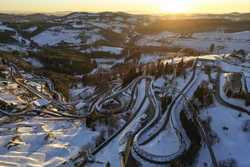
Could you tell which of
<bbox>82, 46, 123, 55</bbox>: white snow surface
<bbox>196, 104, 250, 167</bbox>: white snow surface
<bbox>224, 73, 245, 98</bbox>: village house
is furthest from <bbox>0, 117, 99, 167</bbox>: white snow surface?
<bbox>82, 46, 123, 55</bbox>: white snow surface

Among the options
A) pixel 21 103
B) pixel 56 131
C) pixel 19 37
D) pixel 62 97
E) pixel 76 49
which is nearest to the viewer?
pixel 56 131

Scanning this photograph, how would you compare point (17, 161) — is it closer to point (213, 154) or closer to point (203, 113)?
point (213, 154)

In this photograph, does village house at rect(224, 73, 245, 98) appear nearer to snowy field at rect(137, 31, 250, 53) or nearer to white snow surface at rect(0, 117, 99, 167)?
white snow surface at rect(0, 117, 99, 167)

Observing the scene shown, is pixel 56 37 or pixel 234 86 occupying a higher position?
pixel 234 86

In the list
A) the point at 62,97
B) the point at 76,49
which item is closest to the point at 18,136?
the point at 62,97

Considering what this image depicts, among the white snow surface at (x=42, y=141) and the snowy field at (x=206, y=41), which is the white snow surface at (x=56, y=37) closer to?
the snowy field at (x=206, y=41)

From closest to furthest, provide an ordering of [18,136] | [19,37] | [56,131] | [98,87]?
1. [18,136]
2. [56,131]
3. [98,87]
4. [19,37]

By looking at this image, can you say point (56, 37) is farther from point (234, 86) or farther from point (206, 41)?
point (234, 86)

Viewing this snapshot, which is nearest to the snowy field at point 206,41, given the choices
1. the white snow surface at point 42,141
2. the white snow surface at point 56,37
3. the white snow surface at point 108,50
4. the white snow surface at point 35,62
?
the white snow surface at point 108,50

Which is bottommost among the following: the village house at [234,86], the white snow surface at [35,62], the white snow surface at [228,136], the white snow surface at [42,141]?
the white snow surface at [35,62]

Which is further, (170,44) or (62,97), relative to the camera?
(170,44)

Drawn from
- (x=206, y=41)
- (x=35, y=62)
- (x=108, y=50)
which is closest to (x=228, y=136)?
(x=35, y=62)
